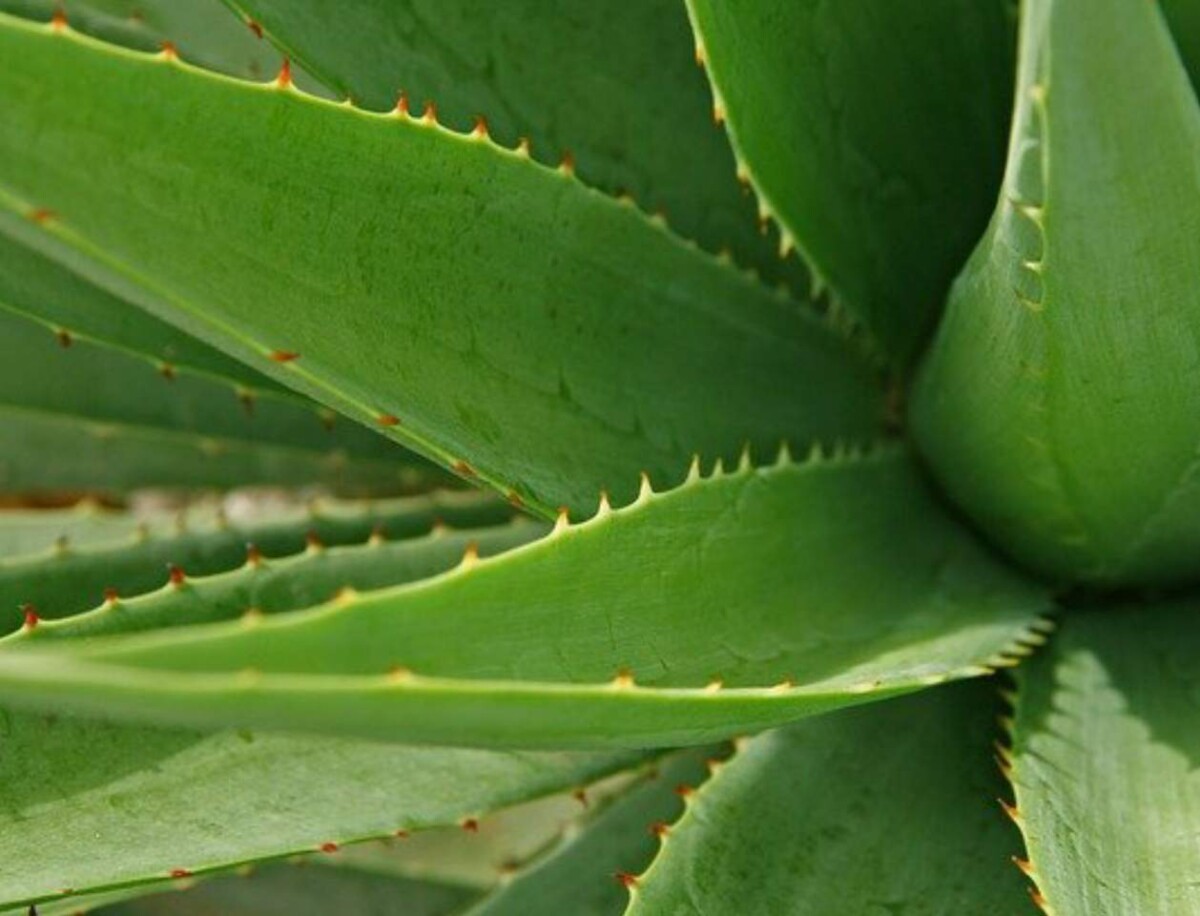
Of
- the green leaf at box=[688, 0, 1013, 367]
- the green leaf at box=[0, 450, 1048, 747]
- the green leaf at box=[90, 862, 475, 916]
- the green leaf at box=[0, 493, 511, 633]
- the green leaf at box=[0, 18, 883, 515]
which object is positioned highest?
the green leaf at box=[688, 0, 1013, 367]

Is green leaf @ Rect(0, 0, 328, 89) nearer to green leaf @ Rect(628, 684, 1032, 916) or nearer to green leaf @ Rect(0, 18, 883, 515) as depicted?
green leaf @ Rect(0, 18, 883, 515)

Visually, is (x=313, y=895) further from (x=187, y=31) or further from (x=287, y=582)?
(x=187, y=31)

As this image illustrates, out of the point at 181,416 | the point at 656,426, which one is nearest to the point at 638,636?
the point at 656,426

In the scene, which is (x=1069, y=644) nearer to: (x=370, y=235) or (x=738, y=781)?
(x=738, y=781)

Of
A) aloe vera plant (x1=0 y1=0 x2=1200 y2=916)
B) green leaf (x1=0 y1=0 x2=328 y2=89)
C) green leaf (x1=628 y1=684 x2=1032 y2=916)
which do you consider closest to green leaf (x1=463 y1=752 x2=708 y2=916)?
aloe vera plant (x1=0 y1=0 x2=1200 y2=916)

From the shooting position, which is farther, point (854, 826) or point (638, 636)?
point (854, 826)

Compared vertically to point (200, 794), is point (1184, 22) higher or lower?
higher

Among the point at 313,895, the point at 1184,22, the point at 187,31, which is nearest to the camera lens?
the point at 1184,22

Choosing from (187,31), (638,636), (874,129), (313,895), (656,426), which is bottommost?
(313,895)
